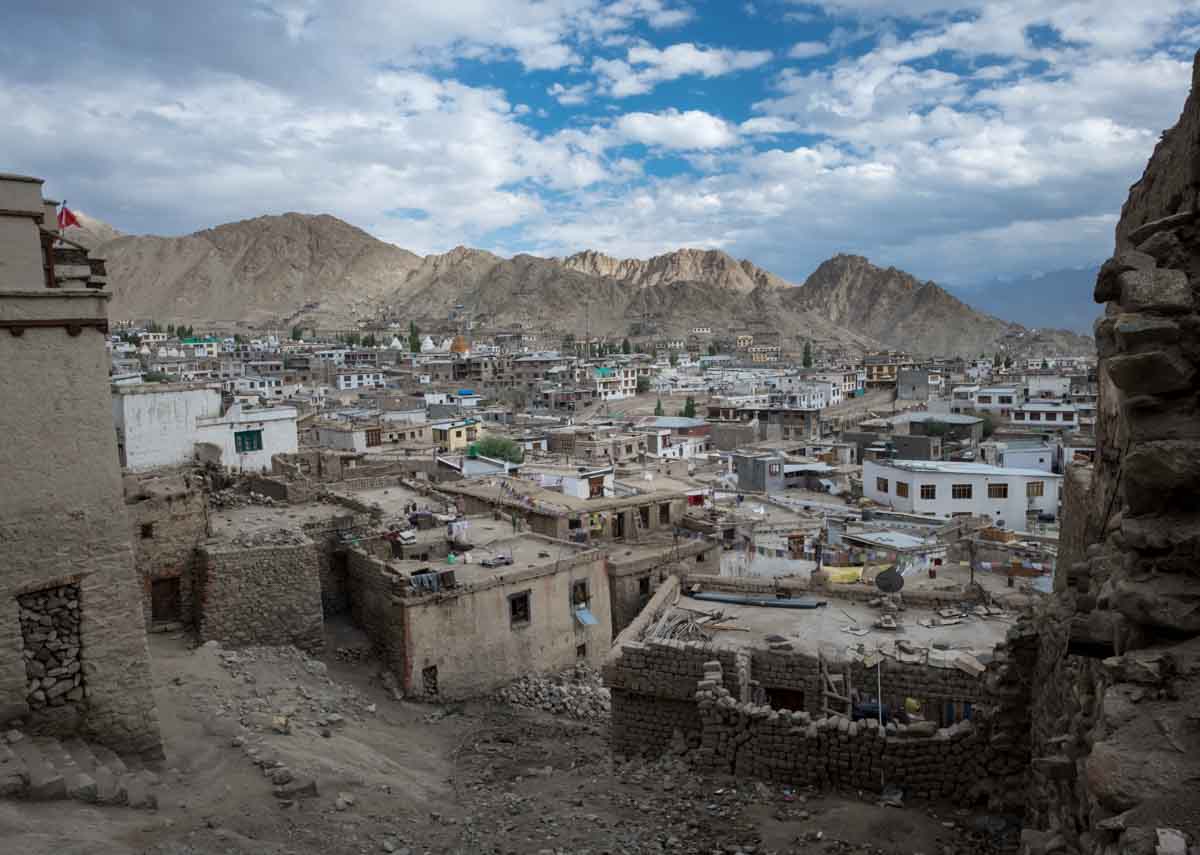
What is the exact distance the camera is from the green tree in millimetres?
44000

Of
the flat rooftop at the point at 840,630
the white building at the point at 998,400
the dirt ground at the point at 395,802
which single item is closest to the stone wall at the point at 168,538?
the dirt ground at the point at 395,802

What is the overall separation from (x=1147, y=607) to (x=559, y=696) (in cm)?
1198

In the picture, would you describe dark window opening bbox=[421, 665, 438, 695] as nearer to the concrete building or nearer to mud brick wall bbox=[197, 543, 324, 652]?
mud brick wall bbox=[197, 543, 324, 652]

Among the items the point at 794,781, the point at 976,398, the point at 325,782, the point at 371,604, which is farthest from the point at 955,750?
the point at 976,398

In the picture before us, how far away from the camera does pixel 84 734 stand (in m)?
8.77

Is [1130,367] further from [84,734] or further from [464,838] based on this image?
[84,734]

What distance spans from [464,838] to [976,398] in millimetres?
71395

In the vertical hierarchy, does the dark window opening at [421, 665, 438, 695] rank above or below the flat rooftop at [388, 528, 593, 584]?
below

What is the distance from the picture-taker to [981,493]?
3591 cm

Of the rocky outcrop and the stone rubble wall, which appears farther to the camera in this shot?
the stone rubble wall

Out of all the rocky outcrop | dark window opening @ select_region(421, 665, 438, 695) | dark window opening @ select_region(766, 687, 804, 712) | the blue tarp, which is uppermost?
the rocky outcrop

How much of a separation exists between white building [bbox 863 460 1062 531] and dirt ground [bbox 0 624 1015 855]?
88.6ft

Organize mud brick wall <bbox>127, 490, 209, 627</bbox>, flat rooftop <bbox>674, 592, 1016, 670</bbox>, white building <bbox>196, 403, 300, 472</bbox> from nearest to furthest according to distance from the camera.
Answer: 1. flat rooftop <bbox>674, 592, 1016, 670</bbox>
2. mud brick wall <bbox>127, 490, 209, 627</bbox>
3. white building <bbox>196, 403, 300, 472</bbox>

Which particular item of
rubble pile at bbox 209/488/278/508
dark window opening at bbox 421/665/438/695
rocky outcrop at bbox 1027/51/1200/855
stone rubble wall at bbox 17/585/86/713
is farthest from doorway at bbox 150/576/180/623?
rocky outcrop at bbox 1027/51/1200/855
